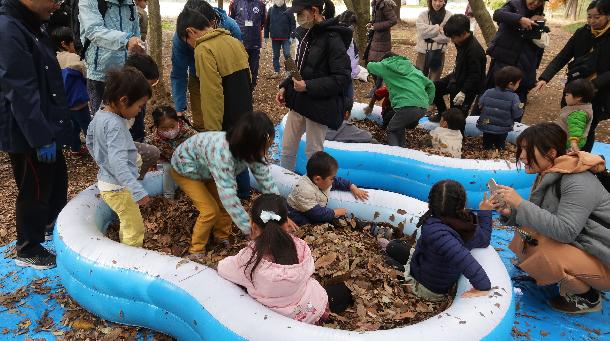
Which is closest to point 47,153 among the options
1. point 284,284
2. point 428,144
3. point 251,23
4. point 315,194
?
point 284,284

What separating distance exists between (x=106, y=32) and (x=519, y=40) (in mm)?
5258

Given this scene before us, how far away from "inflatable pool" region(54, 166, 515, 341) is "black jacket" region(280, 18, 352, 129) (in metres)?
1.95

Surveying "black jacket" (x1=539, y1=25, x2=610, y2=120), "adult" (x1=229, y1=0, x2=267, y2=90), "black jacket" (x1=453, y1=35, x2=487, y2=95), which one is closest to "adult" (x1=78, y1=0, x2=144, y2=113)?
"adult" (x1=229, y1=0, x2=267, y2=90)

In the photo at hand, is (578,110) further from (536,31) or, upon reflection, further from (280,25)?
(280,25)

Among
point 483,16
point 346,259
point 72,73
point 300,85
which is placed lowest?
point 346,259

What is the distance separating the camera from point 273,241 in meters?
2.72

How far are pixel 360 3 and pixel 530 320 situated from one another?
8.37 metres

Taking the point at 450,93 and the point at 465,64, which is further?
the point at 450,93

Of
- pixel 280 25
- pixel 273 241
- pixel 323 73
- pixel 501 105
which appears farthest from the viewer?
pixel 280 25

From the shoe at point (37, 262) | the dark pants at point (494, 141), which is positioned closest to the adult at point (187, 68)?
the shoe at point (37, 262)

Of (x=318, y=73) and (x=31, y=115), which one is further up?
(x=318, y=73)

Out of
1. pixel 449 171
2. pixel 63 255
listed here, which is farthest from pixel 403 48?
pixel 63 255

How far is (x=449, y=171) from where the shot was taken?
5.27 metres

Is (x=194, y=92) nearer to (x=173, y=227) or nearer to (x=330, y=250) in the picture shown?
(x=173, y=227)
